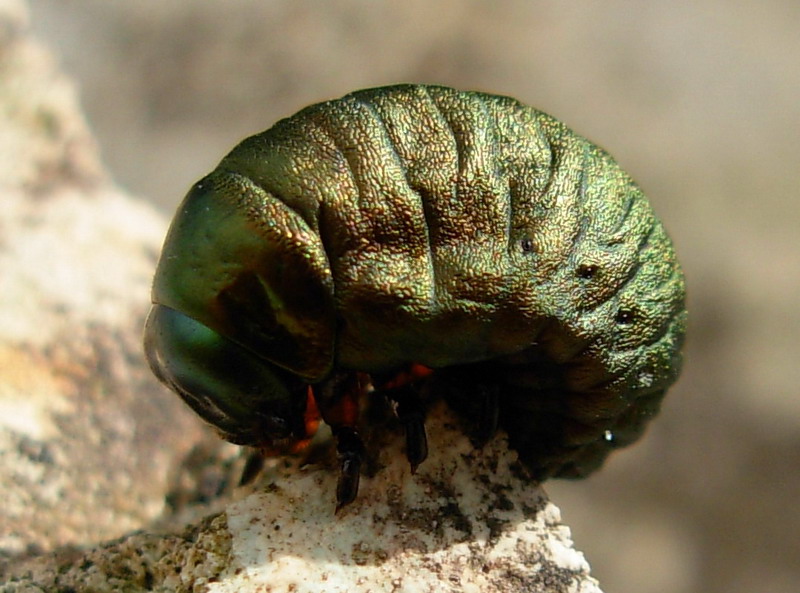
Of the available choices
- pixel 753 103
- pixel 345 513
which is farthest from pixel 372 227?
pixel 753 103

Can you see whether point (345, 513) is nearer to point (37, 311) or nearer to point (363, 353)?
point (363, 353)

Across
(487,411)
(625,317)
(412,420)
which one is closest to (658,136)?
(625,317)

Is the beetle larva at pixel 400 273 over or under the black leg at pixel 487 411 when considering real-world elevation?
over

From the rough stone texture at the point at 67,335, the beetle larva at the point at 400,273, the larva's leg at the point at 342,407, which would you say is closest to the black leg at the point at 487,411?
the beetle larva at the point at 400,273

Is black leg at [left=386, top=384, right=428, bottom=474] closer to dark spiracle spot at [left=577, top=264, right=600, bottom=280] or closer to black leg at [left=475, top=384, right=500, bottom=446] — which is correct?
black leg at [left=475, top=384, right=500, bottom=446]

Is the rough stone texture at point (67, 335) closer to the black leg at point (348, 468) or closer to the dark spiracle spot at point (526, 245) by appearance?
the black leg at point (348, 468)

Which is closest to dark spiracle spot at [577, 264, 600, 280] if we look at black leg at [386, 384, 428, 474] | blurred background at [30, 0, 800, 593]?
black leg at [386, 384, 428, 474]
